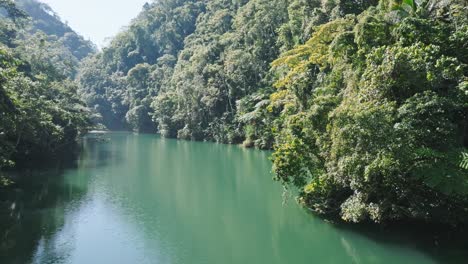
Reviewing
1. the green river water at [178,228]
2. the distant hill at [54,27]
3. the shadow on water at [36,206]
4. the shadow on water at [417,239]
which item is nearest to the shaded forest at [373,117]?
the shadow on water at [417,239]

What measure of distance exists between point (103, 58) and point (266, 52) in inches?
2351

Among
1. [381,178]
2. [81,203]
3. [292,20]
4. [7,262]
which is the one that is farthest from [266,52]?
[7,262]

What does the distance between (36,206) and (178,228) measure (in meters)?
7.78

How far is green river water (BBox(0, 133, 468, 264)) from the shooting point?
533 inches

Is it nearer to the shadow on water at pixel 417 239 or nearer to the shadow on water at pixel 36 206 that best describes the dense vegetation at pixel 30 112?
the shadow on water at pixel 36 206

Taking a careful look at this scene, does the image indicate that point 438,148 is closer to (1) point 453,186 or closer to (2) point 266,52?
(1) point 453,186

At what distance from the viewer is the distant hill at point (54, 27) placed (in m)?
130

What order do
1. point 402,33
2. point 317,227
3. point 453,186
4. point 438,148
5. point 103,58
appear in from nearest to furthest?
point 453,186, point 438,148, point 402,33, point 317,227, point 103,58

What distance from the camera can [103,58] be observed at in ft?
329

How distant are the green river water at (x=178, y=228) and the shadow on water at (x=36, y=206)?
4cm

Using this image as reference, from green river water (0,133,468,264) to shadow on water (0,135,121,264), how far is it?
0.13ft

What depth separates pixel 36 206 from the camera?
19797 millimetres

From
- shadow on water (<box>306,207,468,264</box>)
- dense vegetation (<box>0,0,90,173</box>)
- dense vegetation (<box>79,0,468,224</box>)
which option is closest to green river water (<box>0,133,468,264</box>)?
shadow on water (<box>306,207,468,264</box>)

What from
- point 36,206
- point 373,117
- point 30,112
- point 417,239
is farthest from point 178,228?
point 30,112
